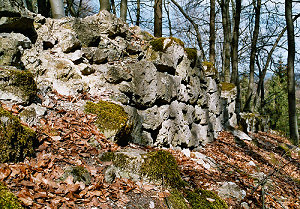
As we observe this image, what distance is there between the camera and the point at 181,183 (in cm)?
279

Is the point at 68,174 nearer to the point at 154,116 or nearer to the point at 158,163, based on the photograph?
the point at 158,163

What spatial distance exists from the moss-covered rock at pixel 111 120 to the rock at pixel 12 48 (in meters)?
1.41

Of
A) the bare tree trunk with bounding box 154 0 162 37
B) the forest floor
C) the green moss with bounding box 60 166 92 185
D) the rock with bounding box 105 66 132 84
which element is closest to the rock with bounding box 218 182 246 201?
the forest floor

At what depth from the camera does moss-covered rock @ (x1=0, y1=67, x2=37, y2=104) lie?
2588 mm

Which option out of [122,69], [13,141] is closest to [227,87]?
[122,69]

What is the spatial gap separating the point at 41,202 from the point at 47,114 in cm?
166

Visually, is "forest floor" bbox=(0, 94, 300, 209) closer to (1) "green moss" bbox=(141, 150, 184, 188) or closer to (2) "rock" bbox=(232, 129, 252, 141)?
(1) "green moss" bbox=(141, 150, 184, 188)

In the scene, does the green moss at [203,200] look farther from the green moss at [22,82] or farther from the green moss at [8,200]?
the green moss at [22,82]

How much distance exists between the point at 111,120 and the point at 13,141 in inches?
61.9

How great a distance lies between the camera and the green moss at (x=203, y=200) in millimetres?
2461

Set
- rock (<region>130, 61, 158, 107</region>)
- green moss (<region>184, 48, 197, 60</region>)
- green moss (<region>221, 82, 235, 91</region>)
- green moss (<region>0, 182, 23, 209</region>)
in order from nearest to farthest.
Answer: green moss (<region>0, 182, 23, 209</region>)
rock (<region>130, 61, 158, 107</region>)
green moss (<region>184, 48, 197, 60</region>)
green moss (<region>221, 82, 235, 91</region>)

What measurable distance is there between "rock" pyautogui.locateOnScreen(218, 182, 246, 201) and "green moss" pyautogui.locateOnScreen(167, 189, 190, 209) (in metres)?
0.94

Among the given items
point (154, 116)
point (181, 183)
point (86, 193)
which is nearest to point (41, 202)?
point (86, 193)

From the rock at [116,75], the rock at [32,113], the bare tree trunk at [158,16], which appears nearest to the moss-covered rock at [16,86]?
the rock at [32,113]
